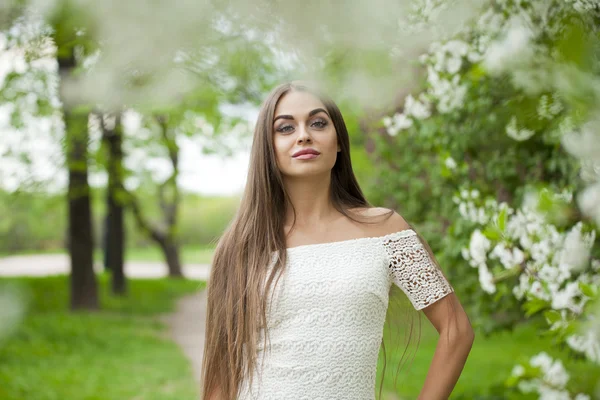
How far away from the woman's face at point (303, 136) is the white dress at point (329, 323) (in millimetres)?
238

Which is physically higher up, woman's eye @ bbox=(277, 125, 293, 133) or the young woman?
woman's eye @ bbox=(277, 125, 293, 133)

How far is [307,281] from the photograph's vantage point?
176cm

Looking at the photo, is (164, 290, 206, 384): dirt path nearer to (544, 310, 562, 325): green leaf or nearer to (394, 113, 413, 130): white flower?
(394, 113, 413, 130): white flower

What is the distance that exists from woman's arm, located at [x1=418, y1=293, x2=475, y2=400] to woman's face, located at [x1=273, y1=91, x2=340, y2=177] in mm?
486

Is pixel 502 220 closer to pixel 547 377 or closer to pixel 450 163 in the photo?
pixel 547 377

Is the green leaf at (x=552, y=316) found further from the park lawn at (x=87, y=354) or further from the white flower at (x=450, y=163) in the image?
the park lawn at (x=87, y=354)

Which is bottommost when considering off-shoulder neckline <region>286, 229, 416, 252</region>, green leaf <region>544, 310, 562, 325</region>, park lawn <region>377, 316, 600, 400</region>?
park lawn <region>377, 316, 600, 400</region>

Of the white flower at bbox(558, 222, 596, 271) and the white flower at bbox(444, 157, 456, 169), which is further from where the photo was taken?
the white flower at bbox(444, 157, 456, 169)

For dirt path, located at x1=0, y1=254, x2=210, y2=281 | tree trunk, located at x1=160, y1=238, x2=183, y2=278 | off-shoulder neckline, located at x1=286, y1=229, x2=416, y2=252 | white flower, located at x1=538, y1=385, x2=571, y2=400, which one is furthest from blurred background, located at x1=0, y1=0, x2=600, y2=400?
tree trunk, located at x1=160, y1=238, x2=183, y2=278

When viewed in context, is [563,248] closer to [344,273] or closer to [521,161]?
[344,273]

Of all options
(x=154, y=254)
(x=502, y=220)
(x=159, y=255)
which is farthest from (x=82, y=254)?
(x=154, y=254)

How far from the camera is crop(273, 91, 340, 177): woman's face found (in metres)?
1.82

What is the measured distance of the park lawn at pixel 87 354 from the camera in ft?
19.7

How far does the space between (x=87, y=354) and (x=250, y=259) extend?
6.15 m
